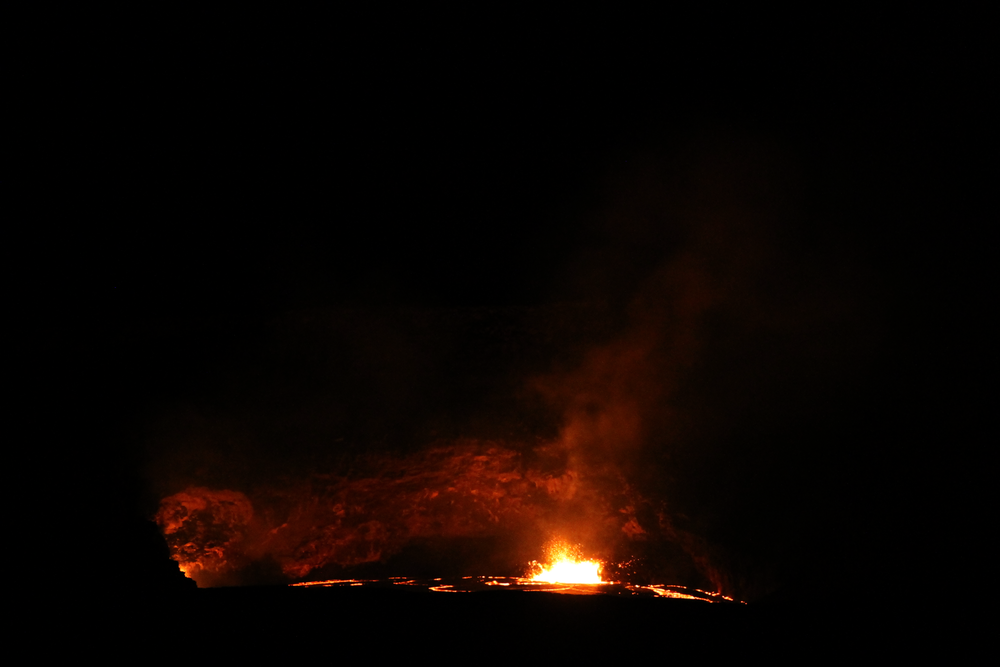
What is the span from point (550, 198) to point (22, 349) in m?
3.75

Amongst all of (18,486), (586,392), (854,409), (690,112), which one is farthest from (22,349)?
(854,409)

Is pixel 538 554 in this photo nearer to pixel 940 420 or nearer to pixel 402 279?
pixel 402 279

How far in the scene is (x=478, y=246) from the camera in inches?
162

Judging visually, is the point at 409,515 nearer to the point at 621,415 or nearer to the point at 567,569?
the point at 567,569

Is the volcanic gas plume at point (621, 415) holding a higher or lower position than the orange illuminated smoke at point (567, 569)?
higher

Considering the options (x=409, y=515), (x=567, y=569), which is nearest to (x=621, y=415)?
(x=567, y=569)

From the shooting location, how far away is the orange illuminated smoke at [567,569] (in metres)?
4.83

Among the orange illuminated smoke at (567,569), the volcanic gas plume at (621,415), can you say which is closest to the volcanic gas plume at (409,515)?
the volcanic gas plume at (621,415)

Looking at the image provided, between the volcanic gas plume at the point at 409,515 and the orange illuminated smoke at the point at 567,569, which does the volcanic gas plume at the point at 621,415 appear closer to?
the volcanic gas plume at the point at 409,515

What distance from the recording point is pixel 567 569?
197 inches

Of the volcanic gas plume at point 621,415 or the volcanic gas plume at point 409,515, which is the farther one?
the volcanic gas plume at point 409,515

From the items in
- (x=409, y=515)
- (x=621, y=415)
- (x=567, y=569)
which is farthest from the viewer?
(x=409, y=515)

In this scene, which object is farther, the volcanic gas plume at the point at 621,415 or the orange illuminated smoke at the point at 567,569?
the orange illuminated smoke at the point at 567,569

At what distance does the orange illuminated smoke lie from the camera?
15.9 feet
